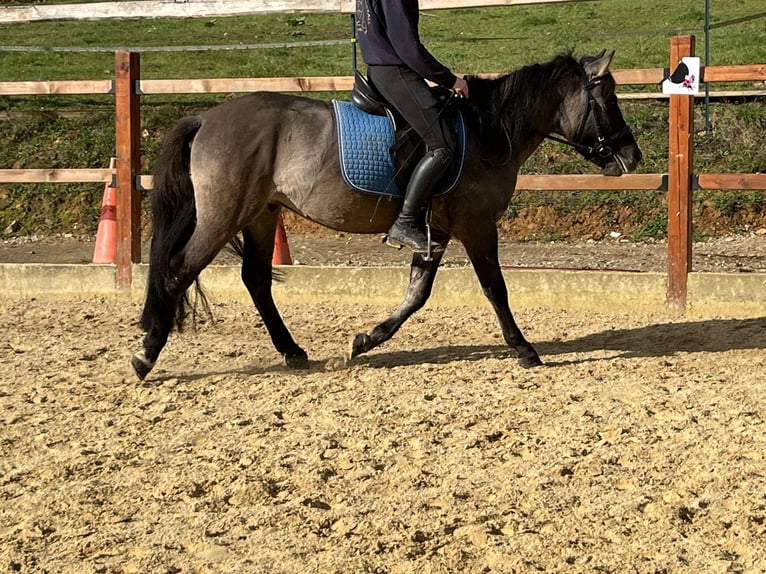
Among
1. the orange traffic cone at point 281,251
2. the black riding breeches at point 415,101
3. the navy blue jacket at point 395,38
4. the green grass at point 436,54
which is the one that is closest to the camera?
the navy blue jacket at point 395,38

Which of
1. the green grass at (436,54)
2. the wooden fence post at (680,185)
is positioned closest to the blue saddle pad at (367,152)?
the wooden fence post at (680,185)

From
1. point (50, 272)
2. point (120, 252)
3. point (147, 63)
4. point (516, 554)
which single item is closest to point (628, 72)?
point (120, 252)

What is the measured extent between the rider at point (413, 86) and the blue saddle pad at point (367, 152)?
4.8 inches

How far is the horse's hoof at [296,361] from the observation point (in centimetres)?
694

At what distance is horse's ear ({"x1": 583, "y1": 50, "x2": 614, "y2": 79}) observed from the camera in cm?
666

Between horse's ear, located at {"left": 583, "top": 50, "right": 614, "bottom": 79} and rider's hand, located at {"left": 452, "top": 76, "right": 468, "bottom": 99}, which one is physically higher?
horse's ear, located at {"left": 583, "top": 50, "right": 614, "bottom": 79}

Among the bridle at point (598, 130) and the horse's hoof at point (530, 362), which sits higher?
the bridle at point (598, 130)

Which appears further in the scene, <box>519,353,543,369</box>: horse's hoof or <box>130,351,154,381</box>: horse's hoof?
<box>519,353,543,369</box>: horse's hoof

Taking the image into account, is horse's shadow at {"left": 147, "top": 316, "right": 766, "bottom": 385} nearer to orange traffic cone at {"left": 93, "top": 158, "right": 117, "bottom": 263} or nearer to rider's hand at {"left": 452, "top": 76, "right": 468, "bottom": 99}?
rider's hand at {"left": 452, "top": 76, "right": 468, "bottom": 99}

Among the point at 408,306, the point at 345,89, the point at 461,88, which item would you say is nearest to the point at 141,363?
the point at 408,306

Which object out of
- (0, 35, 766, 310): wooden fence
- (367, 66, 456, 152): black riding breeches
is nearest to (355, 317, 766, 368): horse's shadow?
(0, 35, 766, 310): wooden fence

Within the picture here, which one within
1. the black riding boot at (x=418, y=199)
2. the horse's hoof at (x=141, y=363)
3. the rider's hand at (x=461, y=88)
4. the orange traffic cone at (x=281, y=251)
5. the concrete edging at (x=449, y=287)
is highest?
the rider's hand at (x=461, y=88)

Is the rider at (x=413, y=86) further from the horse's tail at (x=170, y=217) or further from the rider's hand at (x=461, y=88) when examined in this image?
the horse's tail at (x=170, y=217)

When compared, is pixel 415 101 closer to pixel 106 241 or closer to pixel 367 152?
pixel 367 152
